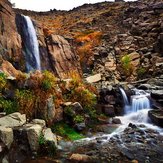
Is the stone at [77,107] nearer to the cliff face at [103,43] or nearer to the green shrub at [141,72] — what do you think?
the cliff face at [103,43]

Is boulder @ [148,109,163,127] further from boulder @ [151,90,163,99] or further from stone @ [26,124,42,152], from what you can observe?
stone @ [26,124,42,152]

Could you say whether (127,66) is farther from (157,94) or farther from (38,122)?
(38,122)

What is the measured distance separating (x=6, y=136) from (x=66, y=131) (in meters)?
4.40

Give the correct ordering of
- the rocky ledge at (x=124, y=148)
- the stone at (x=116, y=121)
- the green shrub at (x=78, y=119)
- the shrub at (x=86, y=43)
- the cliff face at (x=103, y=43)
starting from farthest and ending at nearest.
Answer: the shrub at (x=86, y=43) → the cliff face at (x=103, y=43) → the stone at (x=116, y=121) → the green shrub at (x=78, y=119) → the rocky ledge at (x=124, y=148)

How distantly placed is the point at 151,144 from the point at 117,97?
25.1 ft

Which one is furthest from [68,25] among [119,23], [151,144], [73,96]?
[151,144]

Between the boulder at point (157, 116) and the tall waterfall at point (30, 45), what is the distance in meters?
9.87

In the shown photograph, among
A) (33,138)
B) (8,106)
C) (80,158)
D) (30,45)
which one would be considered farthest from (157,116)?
(30,45)

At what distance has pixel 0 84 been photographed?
13.1 metres

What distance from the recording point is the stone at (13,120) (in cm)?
1098

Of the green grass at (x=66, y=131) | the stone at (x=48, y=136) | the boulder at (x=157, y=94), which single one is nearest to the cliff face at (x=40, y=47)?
the green grass at (x=66, y=131)

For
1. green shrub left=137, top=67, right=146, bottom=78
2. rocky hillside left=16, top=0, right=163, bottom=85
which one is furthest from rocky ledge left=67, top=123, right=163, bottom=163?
green shrub left=137, top=67, right=146, bottom=78

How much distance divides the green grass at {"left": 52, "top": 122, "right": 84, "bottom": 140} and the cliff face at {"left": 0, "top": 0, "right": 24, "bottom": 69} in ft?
24.6

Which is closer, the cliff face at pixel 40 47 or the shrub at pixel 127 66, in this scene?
the cliff face at pixel 40 47
